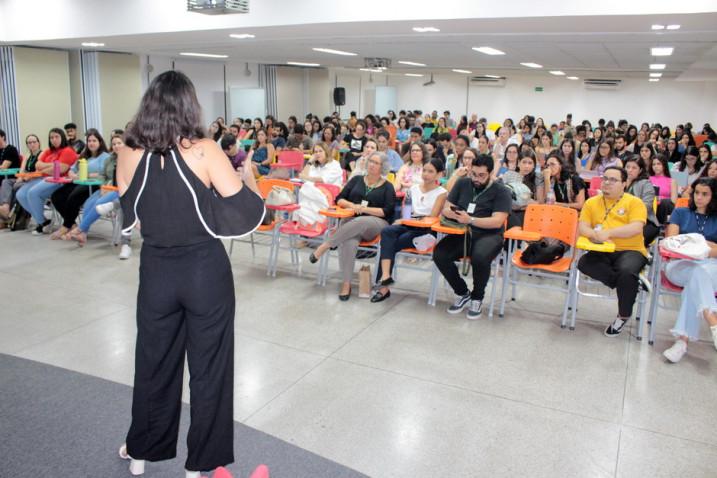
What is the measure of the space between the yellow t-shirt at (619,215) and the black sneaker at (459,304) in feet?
3.64

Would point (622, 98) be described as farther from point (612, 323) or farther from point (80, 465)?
point (80, 465)

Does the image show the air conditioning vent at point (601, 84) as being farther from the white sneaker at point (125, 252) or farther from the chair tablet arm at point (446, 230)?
the white sneaker at point (125, 252)

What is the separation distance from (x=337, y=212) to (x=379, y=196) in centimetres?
43

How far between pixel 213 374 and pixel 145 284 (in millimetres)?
423

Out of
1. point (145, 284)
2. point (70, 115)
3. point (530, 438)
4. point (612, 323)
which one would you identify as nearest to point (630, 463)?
point (530, 438)

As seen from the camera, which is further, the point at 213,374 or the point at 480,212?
the point at 480,212

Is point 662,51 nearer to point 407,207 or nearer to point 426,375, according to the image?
point 407,207

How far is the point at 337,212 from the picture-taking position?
207 inches

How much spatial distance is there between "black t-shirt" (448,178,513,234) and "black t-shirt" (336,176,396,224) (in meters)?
0.63

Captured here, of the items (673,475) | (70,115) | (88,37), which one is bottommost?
(673,475)

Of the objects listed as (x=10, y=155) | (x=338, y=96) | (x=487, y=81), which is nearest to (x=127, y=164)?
(x=10, y=155)

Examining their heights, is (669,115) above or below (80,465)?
above

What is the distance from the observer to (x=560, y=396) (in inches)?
139

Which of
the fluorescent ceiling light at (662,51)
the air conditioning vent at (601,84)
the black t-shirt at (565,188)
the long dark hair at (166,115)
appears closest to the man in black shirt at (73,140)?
the black t-shirt at (565,188)
